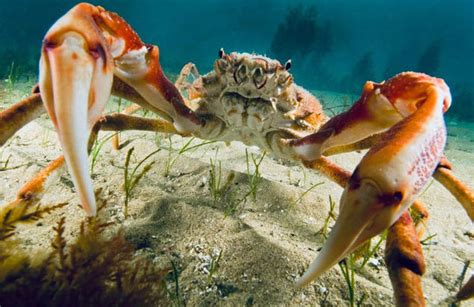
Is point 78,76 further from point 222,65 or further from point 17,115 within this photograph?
point 222,65

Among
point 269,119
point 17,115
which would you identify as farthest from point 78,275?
point 269,119

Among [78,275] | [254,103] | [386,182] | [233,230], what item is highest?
[254,103]

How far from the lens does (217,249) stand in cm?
226

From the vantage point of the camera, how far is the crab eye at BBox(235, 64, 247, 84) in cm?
246

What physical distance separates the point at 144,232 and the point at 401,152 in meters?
1.93

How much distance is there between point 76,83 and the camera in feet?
3.95

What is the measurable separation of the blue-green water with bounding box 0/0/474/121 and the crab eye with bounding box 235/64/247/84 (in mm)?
18404

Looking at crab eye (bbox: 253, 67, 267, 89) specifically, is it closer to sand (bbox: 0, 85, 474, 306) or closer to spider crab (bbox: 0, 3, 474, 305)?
spider crab (bbox: 0, 3, 474, 305)

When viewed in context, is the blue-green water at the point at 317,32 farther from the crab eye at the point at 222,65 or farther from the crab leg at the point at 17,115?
the crab leg at the point at 17,115

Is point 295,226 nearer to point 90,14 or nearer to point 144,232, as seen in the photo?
point 144,232

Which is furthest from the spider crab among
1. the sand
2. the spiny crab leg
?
the sand

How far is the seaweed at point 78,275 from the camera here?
1538mm

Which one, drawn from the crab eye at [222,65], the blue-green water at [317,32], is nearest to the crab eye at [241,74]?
the crab eye at [222,65]

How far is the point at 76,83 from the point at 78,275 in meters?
1.06
